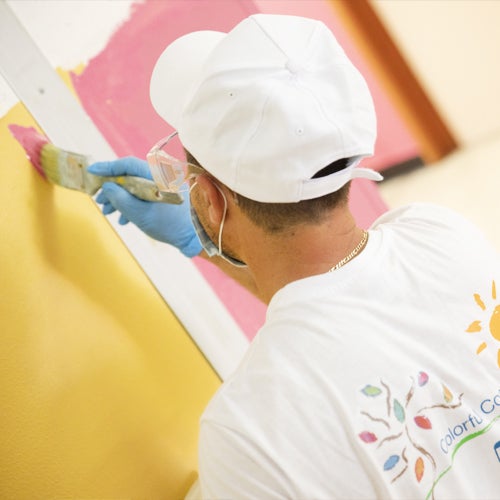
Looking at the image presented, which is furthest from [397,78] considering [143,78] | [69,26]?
[69,26]

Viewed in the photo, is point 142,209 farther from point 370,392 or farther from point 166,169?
point 370,392

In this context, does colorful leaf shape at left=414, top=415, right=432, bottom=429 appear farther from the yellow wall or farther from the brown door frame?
the brown door frame

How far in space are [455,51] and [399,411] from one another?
264cm

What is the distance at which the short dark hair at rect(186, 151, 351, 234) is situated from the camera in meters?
0.91

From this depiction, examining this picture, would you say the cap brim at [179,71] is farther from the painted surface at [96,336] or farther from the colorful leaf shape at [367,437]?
the colorful leaf shape at [367,437]

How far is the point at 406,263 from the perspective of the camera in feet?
3.10

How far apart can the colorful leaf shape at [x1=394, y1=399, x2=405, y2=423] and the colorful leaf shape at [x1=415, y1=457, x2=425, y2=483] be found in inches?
2.4

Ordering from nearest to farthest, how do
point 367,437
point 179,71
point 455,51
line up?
point 367,437
point 179,71
point 455,51

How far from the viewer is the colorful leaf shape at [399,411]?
842 mm

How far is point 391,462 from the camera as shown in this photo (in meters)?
0.83

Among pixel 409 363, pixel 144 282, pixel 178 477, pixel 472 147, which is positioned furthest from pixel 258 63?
pixel 472 147

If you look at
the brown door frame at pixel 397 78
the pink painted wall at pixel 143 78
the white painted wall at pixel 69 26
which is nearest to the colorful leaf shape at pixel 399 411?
the pink painted wall at pixel 143 78

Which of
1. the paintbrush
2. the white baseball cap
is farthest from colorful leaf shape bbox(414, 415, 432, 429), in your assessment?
the paintbrush

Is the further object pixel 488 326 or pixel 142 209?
pixel 142 209
